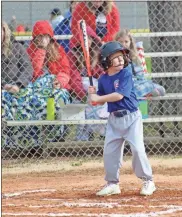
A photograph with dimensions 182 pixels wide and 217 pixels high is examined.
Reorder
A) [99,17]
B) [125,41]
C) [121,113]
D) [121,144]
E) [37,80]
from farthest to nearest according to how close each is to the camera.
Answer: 1. [99,17]
2. [37,80]
3. [125,41]
4. [121,144]
5. [121,113]

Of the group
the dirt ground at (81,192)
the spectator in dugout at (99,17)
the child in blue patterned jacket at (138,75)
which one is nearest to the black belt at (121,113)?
the dirt ground at (81,192)

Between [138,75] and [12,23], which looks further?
[12,23]

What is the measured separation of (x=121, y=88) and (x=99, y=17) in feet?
10.8

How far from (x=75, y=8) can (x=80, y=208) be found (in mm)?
4413

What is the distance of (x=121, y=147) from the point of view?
7066mm

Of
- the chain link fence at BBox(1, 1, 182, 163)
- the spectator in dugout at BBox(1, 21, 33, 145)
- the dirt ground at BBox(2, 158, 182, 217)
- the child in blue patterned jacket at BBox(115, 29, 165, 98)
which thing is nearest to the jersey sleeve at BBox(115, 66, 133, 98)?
the dirt ground at BBox(2, 158, 182, 217)

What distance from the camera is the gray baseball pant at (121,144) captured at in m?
6.94

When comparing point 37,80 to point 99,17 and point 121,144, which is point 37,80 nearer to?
point 99,17

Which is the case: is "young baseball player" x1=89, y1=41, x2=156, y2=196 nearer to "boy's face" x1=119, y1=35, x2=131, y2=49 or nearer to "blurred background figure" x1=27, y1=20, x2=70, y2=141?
"boy's face" x1=119, y1=35, x2=131, y2=49

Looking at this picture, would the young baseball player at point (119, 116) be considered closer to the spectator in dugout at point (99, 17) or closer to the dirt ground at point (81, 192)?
the dirt ground at point (81, 192)

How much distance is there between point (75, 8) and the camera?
33.0ft

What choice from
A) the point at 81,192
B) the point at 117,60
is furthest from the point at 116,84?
the point at 81,192

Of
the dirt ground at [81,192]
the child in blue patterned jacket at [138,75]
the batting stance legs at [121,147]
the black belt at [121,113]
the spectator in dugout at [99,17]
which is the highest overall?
the spectator in dugout at [99,17]

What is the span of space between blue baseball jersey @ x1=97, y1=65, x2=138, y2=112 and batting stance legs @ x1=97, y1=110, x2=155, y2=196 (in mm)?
94
